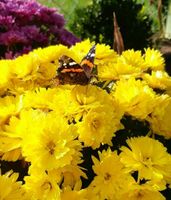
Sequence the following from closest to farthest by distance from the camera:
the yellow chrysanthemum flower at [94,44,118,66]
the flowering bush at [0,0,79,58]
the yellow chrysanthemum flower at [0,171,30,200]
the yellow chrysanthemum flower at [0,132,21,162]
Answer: the yellow chrysanthemum flower at [0,171,30,200], the yellow chrysanthemum flower at [0,132,21,162], the yellow chrysanthemum flower at [94,44,118,66], the flowering bush at [0,0,79,58]

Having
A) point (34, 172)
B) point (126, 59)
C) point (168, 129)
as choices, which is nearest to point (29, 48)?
point (126, 59)

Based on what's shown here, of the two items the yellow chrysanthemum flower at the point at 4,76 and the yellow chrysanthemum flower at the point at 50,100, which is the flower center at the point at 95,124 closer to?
the yellow chrysanthemum flower at the point at 50,100

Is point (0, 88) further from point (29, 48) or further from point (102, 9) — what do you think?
point (102, 9)

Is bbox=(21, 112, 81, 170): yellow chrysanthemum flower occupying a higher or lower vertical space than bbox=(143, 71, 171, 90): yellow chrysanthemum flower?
higher

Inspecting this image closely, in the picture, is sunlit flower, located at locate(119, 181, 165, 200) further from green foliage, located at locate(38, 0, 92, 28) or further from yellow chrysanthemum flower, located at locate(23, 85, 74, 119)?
green foliage, located at locate(38, 0, 92, 28)

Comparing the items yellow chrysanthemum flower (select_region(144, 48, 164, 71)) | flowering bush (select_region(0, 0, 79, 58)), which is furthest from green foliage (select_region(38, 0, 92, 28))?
yellow chrysanthemum flower (select_region(144, 48, 164, 71))

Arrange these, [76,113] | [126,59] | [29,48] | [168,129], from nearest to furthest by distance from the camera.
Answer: [76,113] → [168,129] → [126,59] → [29,48]

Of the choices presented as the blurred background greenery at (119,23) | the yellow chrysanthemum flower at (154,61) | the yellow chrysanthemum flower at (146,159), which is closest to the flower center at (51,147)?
the yellow chrysanthemum flower at (146,159)
